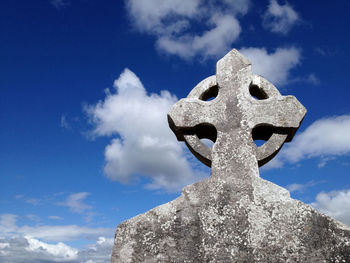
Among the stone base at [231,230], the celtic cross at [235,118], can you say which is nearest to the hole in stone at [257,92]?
the celtic cross at [235,118]

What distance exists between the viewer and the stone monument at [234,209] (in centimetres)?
357

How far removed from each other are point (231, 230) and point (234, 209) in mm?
239

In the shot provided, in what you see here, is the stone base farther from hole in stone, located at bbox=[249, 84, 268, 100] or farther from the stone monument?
hole in stone, located at bbox=[249, 84, 268, 100]

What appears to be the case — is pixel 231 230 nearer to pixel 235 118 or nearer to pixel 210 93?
pixel 235 118

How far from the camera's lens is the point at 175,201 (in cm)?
395

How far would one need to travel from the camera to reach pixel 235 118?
14.6 ft

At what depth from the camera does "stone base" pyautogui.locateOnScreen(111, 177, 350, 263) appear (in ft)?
11.6

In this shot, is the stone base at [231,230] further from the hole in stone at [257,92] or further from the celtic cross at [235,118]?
the hole in stone at [257,92]

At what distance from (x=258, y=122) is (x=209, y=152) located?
2.48ft

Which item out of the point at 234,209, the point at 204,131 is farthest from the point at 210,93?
the point at 234,209

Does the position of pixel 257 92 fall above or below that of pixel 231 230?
above

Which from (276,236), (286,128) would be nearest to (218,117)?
(286,128)

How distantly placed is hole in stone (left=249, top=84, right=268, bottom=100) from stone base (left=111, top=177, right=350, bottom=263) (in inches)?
54.1

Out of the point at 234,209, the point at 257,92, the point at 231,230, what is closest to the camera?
the point at 231,230
